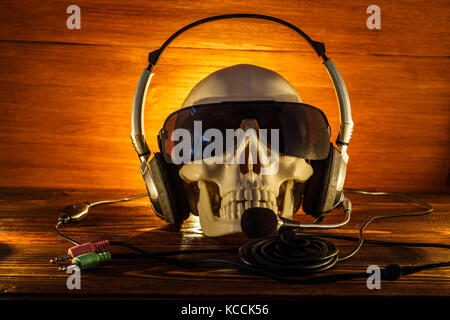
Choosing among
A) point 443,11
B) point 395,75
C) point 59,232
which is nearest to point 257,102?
point 59,232

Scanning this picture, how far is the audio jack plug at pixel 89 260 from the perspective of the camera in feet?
2.23

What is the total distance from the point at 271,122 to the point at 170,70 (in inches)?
21.0

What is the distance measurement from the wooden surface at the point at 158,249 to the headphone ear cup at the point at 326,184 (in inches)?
3.5

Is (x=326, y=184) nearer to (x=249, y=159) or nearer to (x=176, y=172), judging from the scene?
(x=249, y=159)

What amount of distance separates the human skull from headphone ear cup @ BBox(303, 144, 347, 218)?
0.03 m

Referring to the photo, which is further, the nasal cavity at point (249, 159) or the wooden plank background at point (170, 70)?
the wooden plank background at point (170, 70)

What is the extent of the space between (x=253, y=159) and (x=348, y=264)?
0.29 m

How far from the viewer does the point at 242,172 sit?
0.86m

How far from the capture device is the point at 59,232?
0.89 metres

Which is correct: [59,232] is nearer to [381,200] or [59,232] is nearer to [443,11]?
[381,200]

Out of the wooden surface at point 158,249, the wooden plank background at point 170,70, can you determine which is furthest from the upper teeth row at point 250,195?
the wooden plank background at point 170,70

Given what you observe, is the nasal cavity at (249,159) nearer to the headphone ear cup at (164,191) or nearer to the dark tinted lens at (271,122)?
the dark tinted lens at (271,122)

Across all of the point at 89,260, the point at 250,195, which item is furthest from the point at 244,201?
the point at 89,260

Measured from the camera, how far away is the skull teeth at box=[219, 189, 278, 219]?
2.67 ft
